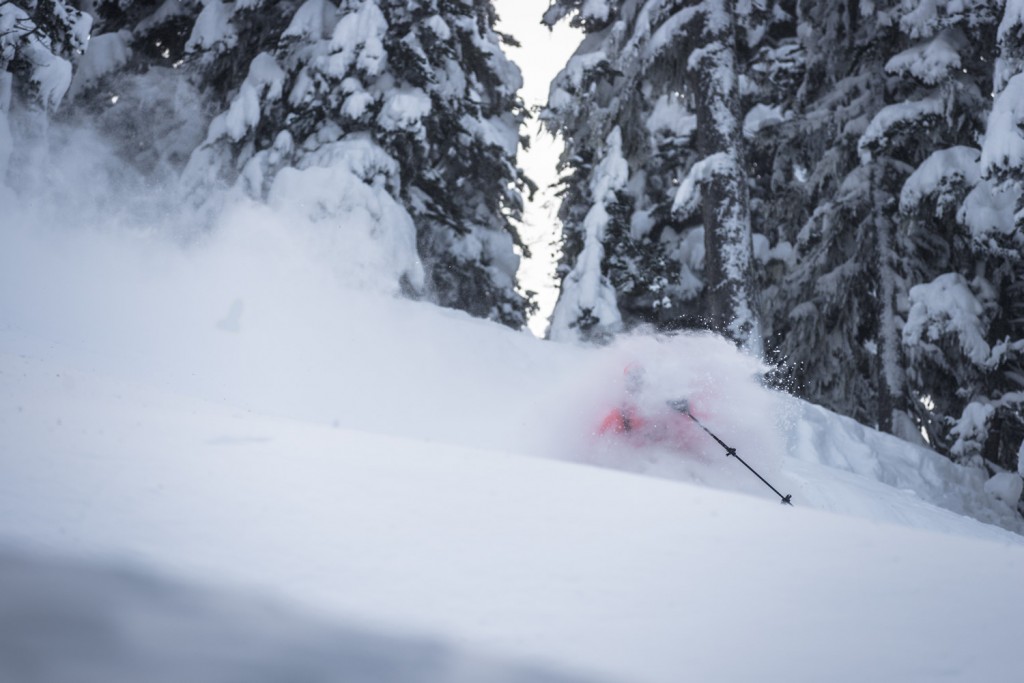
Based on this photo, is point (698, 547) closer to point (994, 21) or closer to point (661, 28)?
point (661, 28)

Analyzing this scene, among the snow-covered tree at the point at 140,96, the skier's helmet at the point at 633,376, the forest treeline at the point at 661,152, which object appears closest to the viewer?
the skier's helmet at the point at 633,376

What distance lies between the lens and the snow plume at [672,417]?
250 inches

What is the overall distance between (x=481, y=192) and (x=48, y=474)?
16.0 meters

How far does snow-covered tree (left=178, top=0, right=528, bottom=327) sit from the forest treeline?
5 centimetres

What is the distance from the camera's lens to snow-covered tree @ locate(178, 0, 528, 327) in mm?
13055

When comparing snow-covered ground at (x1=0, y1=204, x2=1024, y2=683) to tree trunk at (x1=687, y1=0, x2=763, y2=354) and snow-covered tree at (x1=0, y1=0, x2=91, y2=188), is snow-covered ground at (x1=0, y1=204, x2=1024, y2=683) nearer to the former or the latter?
tree trunk at (x1=687, y1=0, x2=763, y2=354)

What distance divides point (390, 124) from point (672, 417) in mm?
8882

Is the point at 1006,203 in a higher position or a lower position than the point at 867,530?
higher

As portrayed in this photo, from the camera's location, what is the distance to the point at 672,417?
6441 millimetres

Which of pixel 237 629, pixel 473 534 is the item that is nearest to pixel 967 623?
pixel 473 534

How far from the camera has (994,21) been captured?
11.3 meters

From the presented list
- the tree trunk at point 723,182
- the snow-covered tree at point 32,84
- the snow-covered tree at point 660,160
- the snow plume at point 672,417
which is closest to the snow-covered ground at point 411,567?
the snow plume at point 672,417

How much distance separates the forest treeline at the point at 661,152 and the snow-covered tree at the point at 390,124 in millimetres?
52

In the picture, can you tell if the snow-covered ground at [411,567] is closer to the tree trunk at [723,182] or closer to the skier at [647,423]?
the skier at [647,423]
